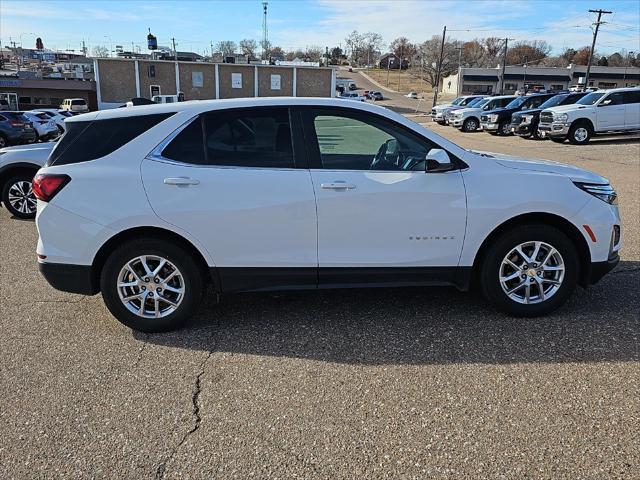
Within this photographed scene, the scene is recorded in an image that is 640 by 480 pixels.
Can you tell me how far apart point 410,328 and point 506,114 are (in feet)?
81.5

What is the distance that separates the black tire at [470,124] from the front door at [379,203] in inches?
1114

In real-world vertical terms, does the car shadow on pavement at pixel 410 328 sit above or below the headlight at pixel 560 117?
below

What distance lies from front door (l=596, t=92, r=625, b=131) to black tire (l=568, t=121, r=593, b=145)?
0.40 meters

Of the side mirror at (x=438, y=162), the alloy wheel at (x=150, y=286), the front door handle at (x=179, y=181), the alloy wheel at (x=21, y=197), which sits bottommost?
the alloy wheel at (x=21, y=197)

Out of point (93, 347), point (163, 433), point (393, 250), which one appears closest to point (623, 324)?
point (393, 250)

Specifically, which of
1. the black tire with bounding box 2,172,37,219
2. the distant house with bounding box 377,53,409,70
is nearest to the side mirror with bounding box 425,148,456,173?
the black tire with bounding box 2,172,37,219

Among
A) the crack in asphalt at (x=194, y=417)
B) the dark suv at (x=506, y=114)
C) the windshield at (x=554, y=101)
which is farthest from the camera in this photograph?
the dark suv at (x=506, y=114)

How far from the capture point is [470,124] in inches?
1212

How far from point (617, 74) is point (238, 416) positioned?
121 m

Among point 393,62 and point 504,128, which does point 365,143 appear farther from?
point 393,62

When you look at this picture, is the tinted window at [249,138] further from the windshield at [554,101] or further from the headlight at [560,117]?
the windshield at [554,101]

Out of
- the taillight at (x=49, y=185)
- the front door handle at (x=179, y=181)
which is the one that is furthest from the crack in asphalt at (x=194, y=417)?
the taillight at (x=49, y=185)

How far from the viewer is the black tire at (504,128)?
2642 cm

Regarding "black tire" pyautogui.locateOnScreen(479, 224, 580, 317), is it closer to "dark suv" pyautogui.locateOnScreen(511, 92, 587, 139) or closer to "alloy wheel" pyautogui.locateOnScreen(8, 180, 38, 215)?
"alloy wheel" pyautogui.locateOnScreen(8, 180, 38, 215)
